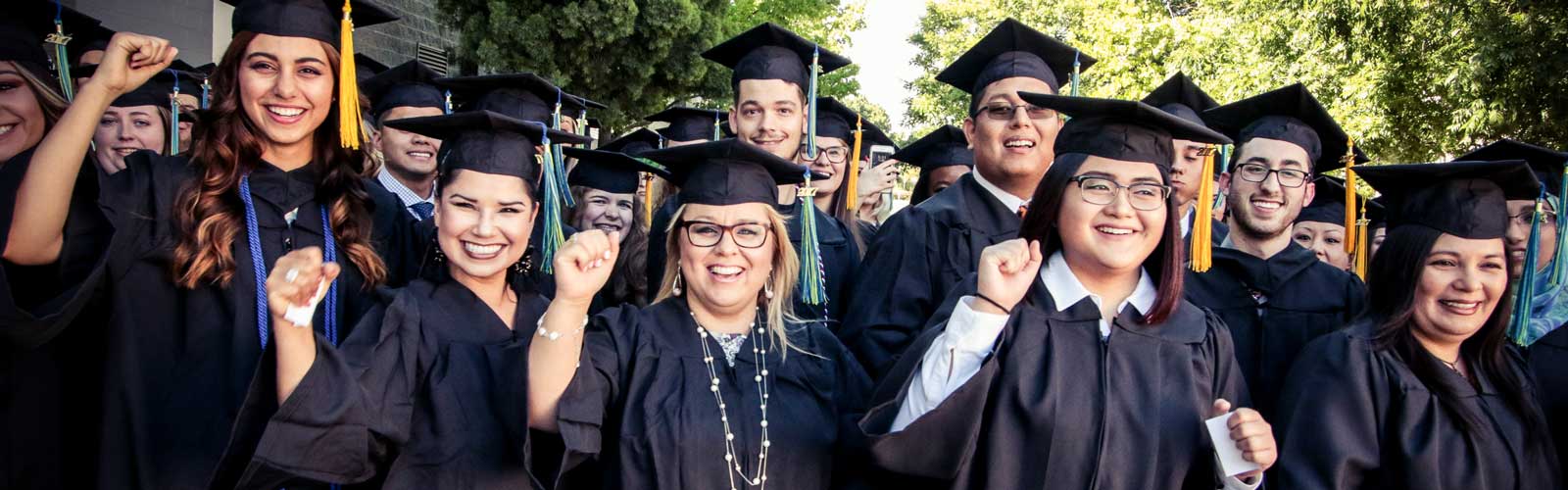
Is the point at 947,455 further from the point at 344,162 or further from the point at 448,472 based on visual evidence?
the point at 344,162

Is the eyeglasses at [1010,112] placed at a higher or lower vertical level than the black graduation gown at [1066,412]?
higher

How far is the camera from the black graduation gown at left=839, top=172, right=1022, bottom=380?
139 inches

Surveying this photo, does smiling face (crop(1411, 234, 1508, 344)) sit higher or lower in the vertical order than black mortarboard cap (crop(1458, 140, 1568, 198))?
lower

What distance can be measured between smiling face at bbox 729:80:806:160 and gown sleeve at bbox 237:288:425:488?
216 cm

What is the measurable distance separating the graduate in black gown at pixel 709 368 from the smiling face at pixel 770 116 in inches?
52.7

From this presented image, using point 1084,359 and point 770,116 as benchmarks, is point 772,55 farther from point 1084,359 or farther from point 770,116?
point 1084,359

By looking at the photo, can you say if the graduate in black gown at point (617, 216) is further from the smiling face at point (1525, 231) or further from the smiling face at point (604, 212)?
the smiling face at point (1525, 231)

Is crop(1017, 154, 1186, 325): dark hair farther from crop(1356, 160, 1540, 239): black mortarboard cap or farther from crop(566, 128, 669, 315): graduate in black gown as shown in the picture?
crop(566, 128, 669, 315): graduate in black gown

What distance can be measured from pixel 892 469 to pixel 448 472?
→ 124 cm

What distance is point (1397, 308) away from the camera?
3217mm

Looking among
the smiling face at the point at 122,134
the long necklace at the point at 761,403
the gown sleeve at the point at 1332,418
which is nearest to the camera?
the gown sleeve at the point at 1332,418

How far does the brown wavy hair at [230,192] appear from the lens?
2.94 m

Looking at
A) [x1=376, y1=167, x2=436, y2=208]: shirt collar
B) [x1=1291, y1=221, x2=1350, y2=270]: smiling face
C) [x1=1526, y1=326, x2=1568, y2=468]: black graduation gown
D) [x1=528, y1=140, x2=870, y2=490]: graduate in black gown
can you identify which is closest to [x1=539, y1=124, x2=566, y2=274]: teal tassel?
[x1=528, y1=140, x2=870, y2=490]: graduate in black gown

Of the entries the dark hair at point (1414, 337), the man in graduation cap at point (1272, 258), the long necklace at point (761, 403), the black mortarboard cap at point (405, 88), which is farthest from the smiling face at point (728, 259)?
the black mortarboard cap at point (405, 88)
